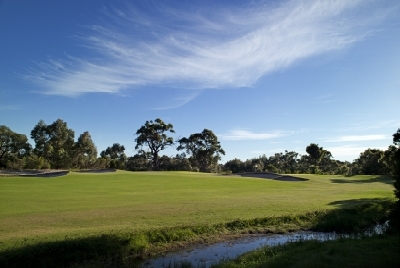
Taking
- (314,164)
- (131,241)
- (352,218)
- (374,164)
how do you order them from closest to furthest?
(131,241) < (352,218) < (374,164) < (314,164)

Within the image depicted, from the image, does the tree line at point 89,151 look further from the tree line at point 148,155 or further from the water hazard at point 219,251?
the water hazard at point 219,251

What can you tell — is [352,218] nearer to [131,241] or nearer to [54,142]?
[131,241]

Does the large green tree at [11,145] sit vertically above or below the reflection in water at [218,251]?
above

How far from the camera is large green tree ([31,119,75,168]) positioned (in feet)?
243

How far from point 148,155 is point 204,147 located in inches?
766

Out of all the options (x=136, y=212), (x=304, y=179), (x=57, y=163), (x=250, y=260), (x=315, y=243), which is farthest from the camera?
(x=57, y=163)

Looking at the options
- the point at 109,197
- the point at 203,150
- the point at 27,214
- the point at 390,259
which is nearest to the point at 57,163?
the point at 203,150

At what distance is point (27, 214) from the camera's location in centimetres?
1653

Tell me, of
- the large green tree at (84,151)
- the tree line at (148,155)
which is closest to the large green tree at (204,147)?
the tree line at (148,155)

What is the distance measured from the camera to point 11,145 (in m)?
70.8

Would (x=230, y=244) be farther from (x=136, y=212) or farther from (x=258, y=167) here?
(x=258, y=167)

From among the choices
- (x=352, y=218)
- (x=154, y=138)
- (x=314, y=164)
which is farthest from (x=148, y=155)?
(x=352, y=218)

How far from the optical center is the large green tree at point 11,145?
228 feet

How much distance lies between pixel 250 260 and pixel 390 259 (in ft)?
14.8
